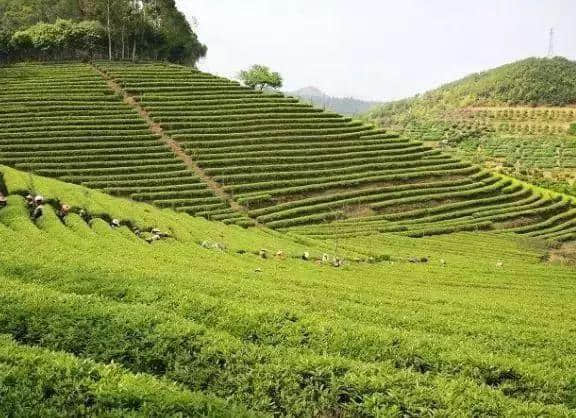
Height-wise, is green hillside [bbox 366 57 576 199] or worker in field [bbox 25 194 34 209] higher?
green hillside [bbox 366 57 576 199]

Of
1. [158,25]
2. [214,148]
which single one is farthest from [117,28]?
[214,148]

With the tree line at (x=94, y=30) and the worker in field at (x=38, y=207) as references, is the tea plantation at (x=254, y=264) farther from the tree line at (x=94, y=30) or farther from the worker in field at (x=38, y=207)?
the tree line at (x=94, y=30)

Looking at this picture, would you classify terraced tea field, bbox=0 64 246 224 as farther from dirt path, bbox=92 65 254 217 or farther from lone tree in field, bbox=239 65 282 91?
lone tree in field, bbox=239 65 282 91

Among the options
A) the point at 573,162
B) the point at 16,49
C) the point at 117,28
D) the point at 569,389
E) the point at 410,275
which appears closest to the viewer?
the point at 569,389

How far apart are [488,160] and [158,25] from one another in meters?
70.7

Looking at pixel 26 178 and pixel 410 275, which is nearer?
pixel 410 275

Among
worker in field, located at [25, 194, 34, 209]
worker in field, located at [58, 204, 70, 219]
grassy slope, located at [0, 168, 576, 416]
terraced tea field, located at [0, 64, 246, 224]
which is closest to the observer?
grassy slope, located at [0, 168, 576, 416]

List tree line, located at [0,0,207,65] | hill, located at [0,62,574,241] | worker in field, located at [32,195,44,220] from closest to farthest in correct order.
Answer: worker in field, located at [32,195,44,220], hill, located at [0,62,574,241], tree line, located at [0,0,207,65]

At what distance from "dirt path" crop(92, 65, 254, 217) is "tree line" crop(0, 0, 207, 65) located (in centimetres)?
1746

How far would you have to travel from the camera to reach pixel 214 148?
56.3m

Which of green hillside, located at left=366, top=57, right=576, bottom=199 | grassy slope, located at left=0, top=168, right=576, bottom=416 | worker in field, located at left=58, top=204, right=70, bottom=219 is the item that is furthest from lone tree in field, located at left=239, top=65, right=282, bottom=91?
grassy slope, located at left=0, top=168, right=576, bottom=416

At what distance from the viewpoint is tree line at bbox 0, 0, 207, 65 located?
82188 millimetres

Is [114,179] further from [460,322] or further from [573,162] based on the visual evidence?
[573,162]

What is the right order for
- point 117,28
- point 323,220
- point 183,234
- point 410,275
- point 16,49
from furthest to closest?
point 117,28, point 16,49, point 323,220, point 183,234, point 410,275
